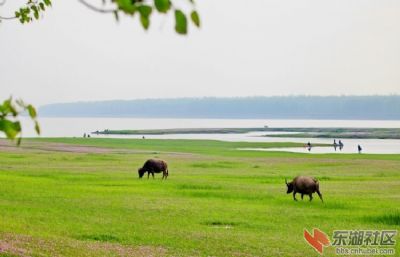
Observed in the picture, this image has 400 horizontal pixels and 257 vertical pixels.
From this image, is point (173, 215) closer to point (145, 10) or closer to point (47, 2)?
point (47, 2)

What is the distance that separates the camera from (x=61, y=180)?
130ft

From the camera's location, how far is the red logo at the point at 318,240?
18.8m

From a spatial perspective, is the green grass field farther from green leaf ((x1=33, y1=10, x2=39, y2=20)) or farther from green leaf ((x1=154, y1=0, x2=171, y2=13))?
green leaf ((x1=154, y1=0, x2=171, y2=13))

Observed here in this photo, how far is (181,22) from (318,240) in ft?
58.1

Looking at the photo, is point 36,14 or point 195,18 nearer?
point 195,18

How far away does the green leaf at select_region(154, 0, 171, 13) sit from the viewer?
10.1ft

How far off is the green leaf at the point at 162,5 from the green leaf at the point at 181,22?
A: 6 centimetres

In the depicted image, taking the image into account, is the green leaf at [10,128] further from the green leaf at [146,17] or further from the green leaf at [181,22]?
the green leaf at [181,22]

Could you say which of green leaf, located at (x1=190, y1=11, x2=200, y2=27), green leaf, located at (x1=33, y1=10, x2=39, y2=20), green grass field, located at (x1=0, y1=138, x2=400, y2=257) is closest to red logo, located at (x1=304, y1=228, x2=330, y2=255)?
green grass field, located at (x1=0, y1=138, x2=400, y2=257)

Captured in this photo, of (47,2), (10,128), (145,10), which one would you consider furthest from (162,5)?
(47,2)

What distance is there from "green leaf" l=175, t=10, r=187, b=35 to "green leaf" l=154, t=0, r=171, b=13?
0.06 m

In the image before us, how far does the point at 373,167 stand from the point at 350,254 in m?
41.9

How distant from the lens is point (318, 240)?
19.9m

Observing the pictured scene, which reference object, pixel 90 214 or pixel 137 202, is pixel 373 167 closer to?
pixel 137 202
